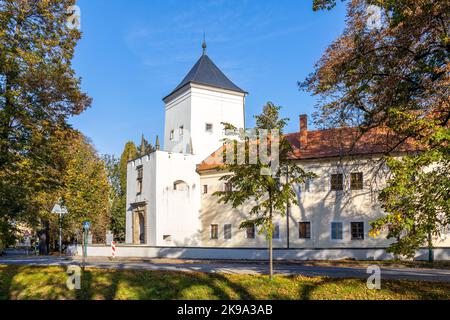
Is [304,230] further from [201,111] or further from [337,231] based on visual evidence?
[201,111]

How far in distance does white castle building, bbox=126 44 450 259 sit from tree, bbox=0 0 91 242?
45.0ft

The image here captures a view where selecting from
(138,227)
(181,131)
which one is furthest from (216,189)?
(181,131)

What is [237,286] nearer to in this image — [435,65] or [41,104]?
[435,65]

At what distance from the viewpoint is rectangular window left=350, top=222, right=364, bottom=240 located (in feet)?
100

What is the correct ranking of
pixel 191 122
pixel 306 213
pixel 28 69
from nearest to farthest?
pixel 28 69 < pixel 306 213 < pixel 191 122

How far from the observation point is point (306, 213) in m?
32.6

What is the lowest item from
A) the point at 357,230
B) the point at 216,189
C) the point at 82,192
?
the point at 357,230

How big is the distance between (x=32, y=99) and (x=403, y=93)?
13946mm

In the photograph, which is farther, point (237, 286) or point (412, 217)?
point (237, 286)

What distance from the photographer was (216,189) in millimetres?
37844

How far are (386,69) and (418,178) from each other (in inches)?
191

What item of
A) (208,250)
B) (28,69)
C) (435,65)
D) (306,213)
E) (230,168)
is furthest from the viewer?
(306,213)

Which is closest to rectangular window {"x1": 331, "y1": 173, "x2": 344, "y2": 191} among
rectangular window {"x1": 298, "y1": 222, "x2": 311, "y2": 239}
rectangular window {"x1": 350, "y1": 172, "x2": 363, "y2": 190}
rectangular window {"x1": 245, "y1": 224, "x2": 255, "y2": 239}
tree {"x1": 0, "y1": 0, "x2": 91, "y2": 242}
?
rectangular window {"x1": 350, "y1": 172, "x2": 363, "y2": 190}
